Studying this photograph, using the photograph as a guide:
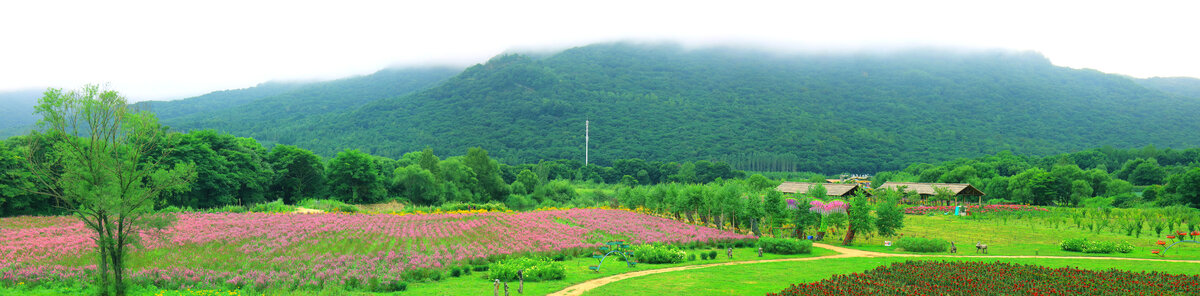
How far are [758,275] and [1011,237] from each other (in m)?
22.8

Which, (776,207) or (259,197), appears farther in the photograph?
(259,197)

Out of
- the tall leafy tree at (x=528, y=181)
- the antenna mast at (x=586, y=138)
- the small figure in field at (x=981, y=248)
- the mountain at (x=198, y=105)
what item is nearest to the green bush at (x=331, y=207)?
the tall leafy tree at (x=528, y=181)

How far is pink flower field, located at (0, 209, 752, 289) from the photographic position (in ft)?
58.0

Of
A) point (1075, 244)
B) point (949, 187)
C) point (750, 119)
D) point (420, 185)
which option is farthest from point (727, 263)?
point (750, 119)

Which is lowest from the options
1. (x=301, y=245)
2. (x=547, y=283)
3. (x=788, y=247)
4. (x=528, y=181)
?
(x=528, y=181)

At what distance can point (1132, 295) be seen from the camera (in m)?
14.9

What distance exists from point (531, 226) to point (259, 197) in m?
32.9

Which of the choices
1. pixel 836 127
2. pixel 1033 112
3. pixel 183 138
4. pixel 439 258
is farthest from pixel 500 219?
pixel 1033 112

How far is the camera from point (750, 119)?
163 metres

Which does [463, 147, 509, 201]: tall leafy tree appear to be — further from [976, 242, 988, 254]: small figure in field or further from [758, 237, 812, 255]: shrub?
[976, 242, 988, 254]: small figure in field

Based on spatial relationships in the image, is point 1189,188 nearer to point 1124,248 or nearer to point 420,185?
point 1124,248

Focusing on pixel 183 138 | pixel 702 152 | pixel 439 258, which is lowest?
pixel 702 152

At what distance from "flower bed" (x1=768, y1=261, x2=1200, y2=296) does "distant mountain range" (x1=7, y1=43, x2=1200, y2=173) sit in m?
117

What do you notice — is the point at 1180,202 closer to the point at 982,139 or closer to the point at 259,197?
the point at 259,197
